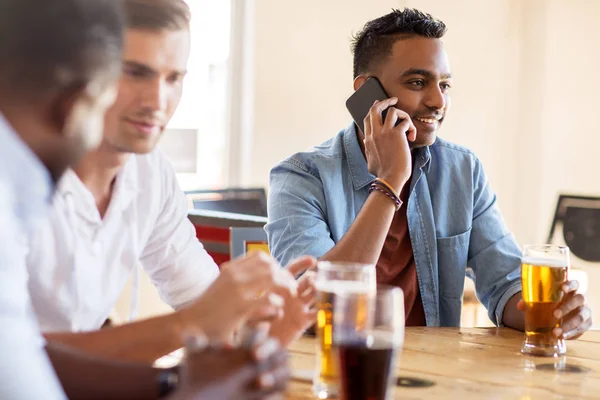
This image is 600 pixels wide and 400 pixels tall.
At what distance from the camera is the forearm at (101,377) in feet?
3.97

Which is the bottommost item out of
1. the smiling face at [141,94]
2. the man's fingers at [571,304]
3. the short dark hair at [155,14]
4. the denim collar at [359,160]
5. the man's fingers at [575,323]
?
the man's fingers at [575,323]

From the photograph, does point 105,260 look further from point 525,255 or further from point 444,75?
point 444,75

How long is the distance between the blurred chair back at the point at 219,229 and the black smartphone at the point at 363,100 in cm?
44

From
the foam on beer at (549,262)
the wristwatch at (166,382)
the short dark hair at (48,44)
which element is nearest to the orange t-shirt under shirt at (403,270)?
the foam on beer at (549,262)

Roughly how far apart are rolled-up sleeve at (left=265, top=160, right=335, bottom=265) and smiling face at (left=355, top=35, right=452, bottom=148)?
34 cm

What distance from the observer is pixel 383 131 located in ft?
7.54

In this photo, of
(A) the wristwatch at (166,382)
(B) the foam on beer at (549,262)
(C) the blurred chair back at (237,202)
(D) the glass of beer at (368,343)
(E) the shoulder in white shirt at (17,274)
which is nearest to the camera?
(E) the shoulder in white shirt at (17,274)

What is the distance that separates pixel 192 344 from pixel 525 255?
99 centimetres

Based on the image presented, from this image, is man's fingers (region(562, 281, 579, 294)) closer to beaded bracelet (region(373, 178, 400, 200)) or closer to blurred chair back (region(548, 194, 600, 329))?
beaded bracelet (region(373, 178, 400, 200))

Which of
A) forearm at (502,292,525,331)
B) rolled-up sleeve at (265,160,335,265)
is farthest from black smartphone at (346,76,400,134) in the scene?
forearm at (502,292,525,331)

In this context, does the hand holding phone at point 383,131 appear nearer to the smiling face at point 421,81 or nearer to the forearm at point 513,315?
the smiling face at point 421,81

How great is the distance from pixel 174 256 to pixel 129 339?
0.49 m

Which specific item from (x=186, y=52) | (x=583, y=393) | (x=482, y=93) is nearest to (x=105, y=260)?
(x=186, y=52)

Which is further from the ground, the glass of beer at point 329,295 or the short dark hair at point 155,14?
the short dark hair at point 155,14
